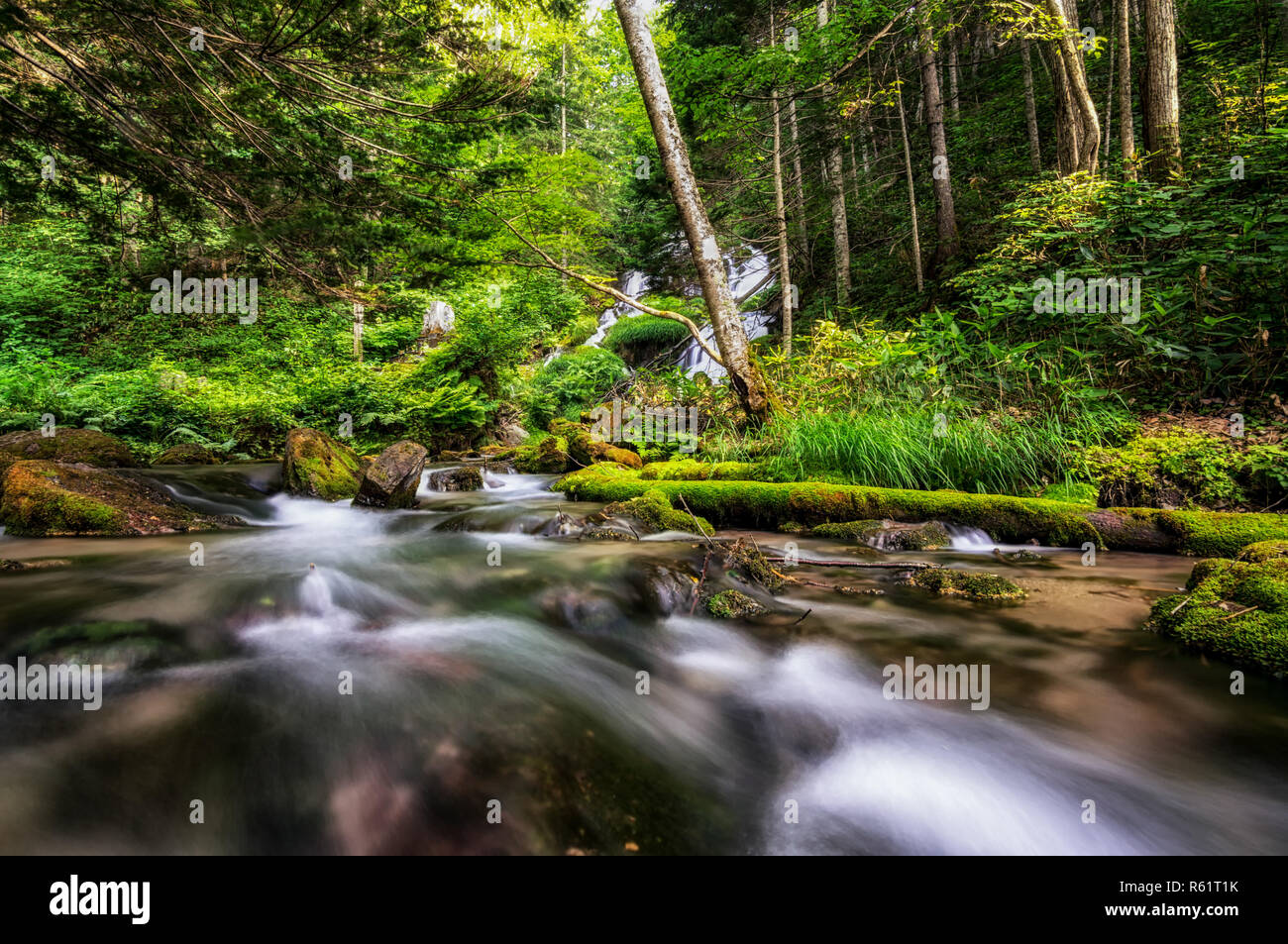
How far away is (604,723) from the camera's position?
228cm

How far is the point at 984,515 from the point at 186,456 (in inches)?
448

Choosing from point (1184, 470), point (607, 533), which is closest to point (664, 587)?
point (607, 533)

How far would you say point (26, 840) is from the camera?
A: 4.73ft

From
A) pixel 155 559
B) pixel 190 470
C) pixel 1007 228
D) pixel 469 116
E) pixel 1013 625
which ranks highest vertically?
pixel 1007 228

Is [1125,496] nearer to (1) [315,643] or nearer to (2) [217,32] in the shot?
(1) [315,643]

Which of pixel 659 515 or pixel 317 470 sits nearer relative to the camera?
pixel 659 515

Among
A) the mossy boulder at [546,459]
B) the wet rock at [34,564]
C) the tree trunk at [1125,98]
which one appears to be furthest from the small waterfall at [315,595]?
the tree trunk at [1125,98]

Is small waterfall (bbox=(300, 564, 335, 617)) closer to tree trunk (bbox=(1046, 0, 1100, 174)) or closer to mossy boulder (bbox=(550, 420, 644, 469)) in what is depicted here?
mossy boulder (bbox=(550, 420, 644, 469))

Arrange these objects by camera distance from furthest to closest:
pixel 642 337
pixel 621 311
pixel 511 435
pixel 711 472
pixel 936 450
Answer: pixel 621 311, pixel 642 337, pixel 511 435, pixel 711 472, pixel 936 450

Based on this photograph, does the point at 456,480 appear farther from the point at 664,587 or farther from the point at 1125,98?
the point at 1125,98

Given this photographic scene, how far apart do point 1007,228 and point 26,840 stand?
534 inches

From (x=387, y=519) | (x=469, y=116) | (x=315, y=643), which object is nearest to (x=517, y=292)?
(x=469, y=116)

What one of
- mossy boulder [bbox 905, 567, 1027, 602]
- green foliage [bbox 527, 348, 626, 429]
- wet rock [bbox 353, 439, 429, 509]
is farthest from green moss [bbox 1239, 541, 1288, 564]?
green foliage [bbox 527, 348, 626, 429]

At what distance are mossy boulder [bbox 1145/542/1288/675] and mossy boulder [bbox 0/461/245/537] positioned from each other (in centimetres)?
737
